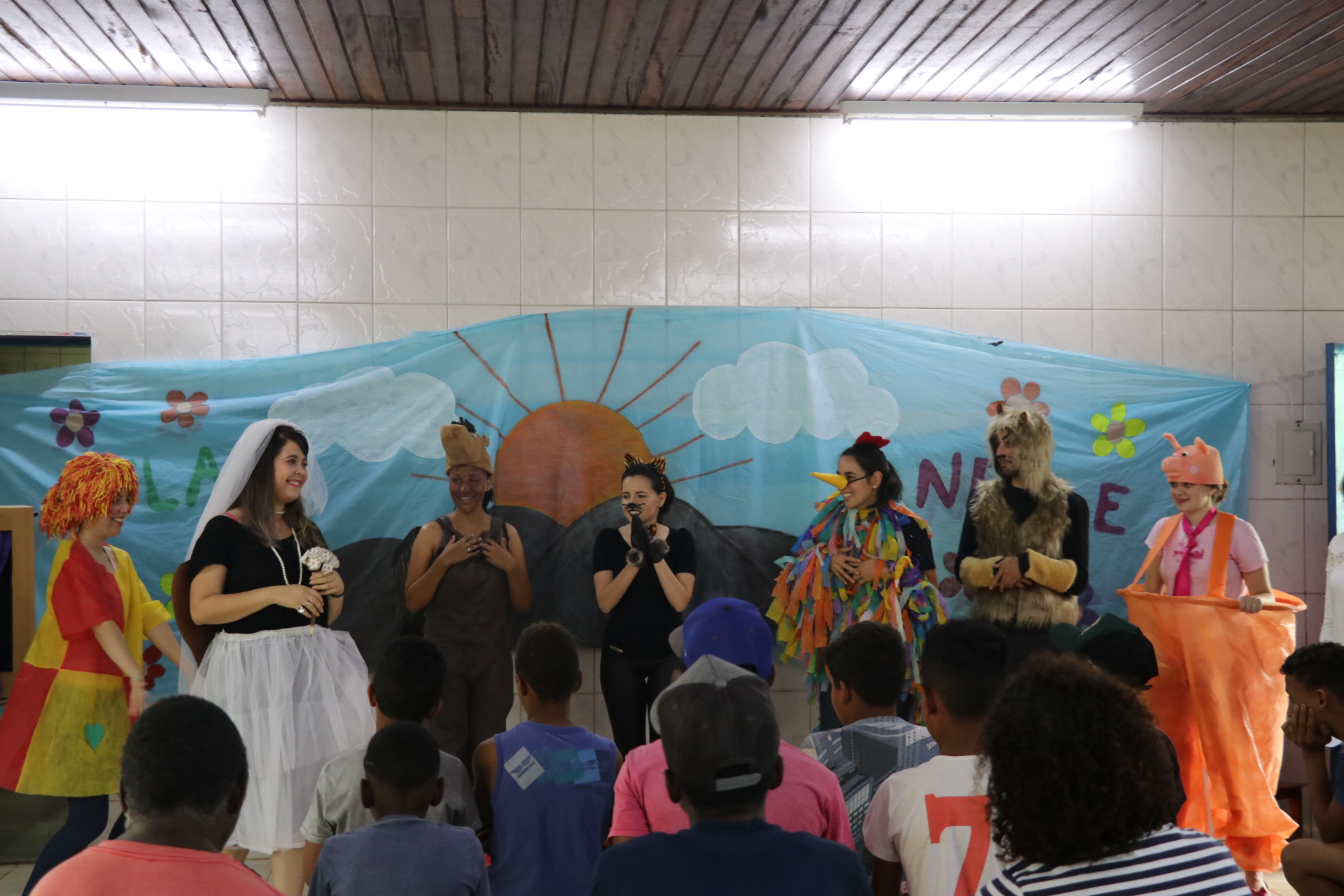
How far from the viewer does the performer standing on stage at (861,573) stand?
3.59 metres

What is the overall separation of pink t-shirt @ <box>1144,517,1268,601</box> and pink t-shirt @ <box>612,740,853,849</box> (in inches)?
94.4

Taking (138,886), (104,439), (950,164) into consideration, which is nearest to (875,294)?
(950,164)

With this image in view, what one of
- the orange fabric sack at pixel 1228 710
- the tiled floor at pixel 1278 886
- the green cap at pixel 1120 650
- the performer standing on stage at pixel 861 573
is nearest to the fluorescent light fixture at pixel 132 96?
the performer standing on stage at pixel 861 573

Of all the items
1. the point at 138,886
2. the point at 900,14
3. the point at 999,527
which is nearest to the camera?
the point at 138,886

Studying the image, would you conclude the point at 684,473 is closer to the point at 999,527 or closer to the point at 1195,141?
the point at 999,527

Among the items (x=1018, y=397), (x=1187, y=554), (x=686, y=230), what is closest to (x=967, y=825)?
(x=1187, y=554)

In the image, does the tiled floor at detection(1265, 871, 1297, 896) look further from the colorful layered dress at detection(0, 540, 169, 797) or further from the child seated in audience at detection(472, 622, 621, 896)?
the colorful layered dress at detection(0, 540, 169, 797)

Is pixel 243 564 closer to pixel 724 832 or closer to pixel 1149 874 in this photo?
pixel 724 832

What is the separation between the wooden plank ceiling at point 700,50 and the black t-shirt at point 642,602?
1.79m

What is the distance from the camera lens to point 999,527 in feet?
12.6

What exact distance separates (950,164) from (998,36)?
2.83 feet

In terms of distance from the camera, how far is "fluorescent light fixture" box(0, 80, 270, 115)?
416 centimetres

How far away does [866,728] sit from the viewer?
6.74 ft

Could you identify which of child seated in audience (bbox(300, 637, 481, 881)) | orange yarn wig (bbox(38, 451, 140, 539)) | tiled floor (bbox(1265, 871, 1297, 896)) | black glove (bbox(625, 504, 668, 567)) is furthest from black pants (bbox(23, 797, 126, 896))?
tiled floor (bbox(1265, 871, 1297, 896))
